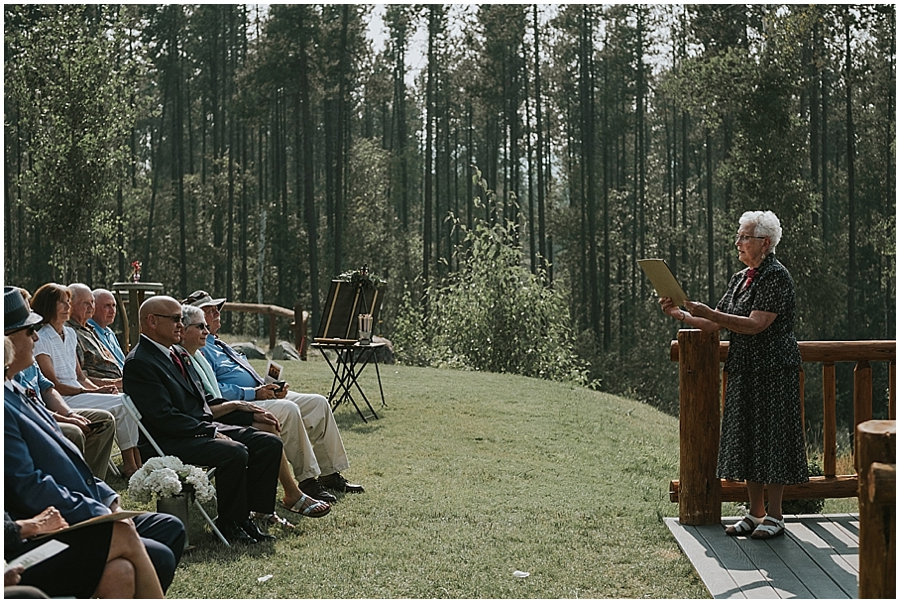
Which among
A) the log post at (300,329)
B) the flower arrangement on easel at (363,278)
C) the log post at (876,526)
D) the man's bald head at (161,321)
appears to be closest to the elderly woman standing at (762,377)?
the log post at (876,526)

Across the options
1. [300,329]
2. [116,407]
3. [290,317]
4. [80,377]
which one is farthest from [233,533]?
[290,317]

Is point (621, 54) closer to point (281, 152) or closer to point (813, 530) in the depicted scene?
point (281, 152)

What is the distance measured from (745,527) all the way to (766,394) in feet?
2.52

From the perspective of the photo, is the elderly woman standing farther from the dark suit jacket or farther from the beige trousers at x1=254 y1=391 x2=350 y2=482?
the dark suit jacket

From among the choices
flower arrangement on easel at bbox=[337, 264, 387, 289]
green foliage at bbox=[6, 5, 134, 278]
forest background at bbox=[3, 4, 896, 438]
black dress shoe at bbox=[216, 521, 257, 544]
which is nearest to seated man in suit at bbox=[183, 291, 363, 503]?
black dress shoe at bbox=[216, 521, 257, 544]

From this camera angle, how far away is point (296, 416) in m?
5.94

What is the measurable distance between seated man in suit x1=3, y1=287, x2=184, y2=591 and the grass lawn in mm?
1006

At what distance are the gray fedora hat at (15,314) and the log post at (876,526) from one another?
112 inches

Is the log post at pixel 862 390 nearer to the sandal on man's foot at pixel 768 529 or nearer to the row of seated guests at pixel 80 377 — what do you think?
the sandal on man's foot at pixel 768 529

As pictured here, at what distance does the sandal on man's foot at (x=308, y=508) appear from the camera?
574cm

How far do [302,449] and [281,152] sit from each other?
95.1 ft

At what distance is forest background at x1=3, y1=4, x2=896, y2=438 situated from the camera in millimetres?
19891

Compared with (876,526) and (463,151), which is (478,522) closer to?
(876,526)

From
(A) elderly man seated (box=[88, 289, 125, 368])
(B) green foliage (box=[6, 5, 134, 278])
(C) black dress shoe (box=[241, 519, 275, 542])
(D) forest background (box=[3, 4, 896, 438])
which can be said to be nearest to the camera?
(C) black dress shoe (box=[241, 519, 275, 542])
